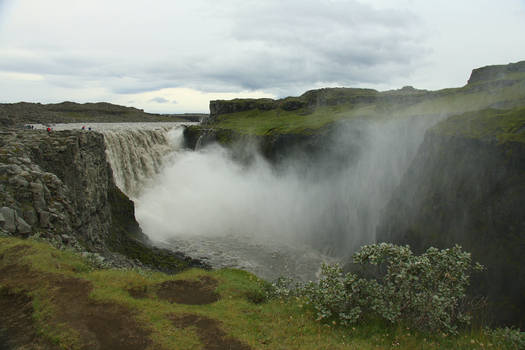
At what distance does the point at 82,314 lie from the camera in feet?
28.3

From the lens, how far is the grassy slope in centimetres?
3070

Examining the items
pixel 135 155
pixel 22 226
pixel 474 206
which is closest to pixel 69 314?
Result: pixel 22 226

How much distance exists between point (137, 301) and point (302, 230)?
30.6 meters

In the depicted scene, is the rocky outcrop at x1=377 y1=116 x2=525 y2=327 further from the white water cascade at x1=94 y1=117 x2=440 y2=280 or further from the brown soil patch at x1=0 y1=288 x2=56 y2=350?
the brown soil patch at x1=0 y1=288 x2=56 y2=350

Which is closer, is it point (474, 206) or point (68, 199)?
point (68, 199)

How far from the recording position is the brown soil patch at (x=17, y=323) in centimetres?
745

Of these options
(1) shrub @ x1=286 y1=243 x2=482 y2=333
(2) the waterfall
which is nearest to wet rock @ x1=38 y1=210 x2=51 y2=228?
(1) shrub @ x1=286 y1=243 x2=482 y2=333

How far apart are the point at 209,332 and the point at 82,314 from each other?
3.17 meters

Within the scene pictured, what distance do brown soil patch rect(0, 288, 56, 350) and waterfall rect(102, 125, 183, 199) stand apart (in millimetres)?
28921

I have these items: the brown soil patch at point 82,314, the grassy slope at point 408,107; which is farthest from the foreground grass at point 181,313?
the grassy slope at point 408,107

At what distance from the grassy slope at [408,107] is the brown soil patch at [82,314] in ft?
95.3

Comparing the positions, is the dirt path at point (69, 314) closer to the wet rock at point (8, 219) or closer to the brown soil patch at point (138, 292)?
the brown soil patch at point (138, 292)

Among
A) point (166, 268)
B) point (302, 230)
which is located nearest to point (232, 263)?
point (166, 268)

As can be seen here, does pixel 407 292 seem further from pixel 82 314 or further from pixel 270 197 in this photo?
pixel 270 197
